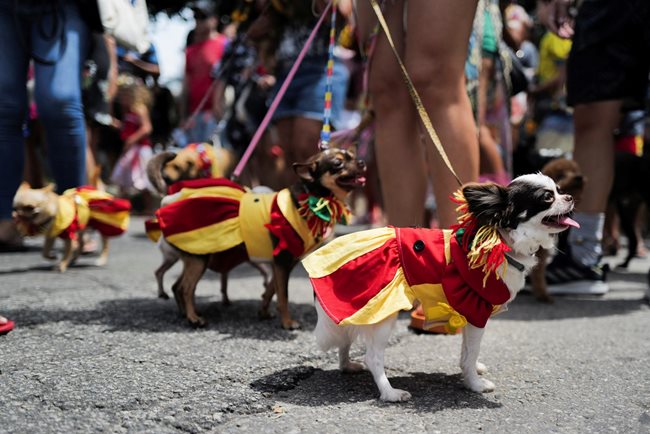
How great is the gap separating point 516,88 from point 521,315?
77.7 inches

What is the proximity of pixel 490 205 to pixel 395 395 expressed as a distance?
0.61m

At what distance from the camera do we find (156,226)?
274 cm

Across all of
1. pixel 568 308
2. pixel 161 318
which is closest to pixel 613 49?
pixel 568 308

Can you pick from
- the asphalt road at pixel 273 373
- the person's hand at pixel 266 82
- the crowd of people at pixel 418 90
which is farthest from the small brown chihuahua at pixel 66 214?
the person's hand at pixel 266 82

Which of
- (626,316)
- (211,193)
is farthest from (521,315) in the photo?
(211,193)

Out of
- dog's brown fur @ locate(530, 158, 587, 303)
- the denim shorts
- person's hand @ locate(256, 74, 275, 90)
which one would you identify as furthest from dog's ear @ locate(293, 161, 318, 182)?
person's hand @ locate(256, 74, 275, 90)

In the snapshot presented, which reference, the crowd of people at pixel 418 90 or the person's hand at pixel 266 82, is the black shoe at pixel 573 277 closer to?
the crowd of people at pixel 418 90

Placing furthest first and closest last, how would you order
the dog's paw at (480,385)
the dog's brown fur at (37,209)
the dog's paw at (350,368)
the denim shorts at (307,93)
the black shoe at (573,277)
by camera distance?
the denim shorts at (307,93)
the dog's brown fur at (37,209)
the black shoe at (573,277)
the dog's paw at (350,368)
the dog's paw at (480,385)

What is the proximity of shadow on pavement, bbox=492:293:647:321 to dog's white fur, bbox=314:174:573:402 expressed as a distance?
1.06 meters

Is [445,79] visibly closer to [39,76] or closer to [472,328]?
[472,328]

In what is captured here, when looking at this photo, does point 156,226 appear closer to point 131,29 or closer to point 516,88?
point 131,29

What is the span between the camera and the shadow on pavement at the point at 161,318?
231 centimetres

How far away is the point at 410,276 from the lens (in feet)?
5.76

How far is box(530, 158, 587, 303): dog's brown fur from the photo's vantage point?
10.1 feet
